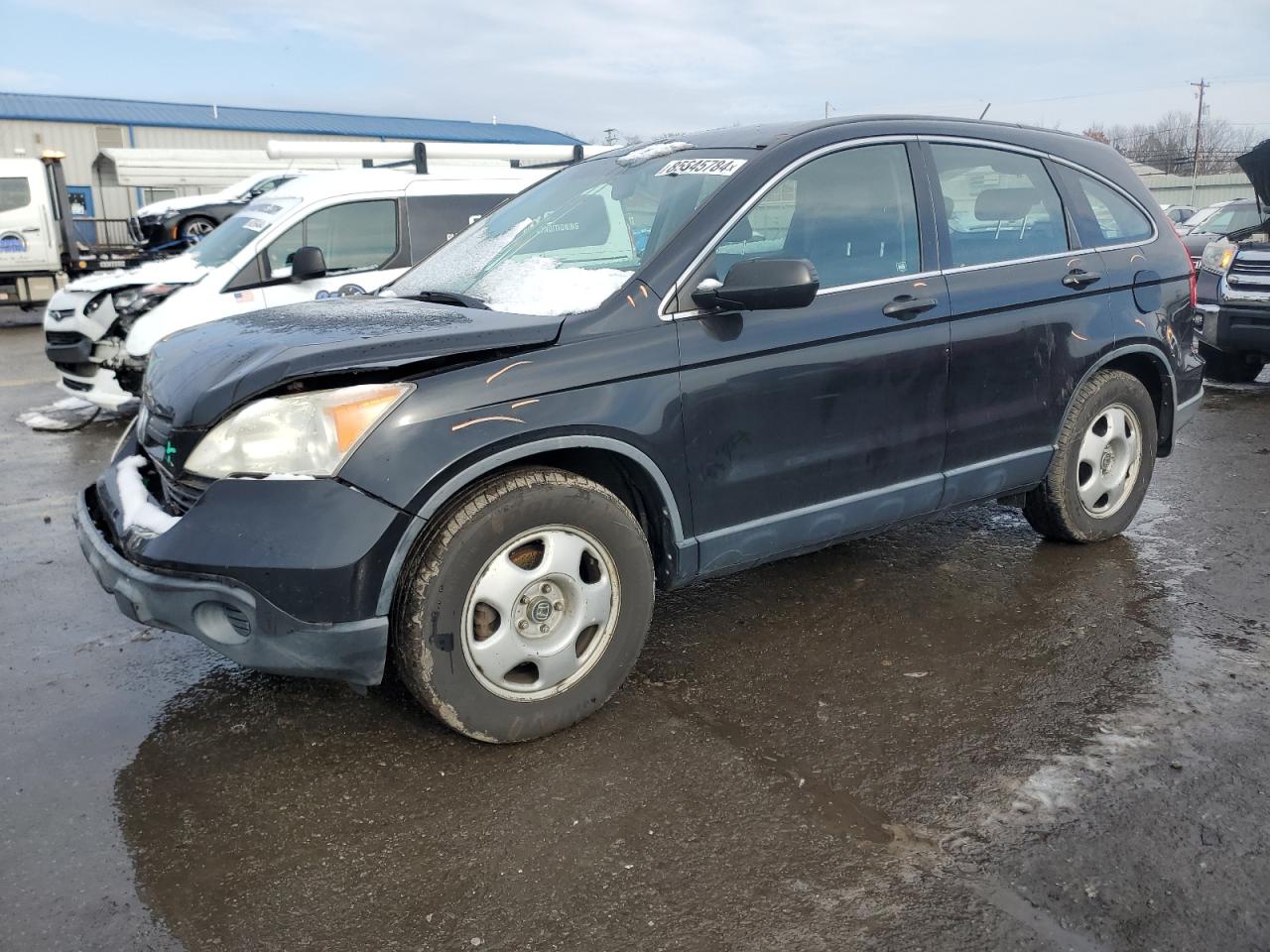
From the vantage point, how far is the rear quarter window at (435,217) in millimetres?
7840

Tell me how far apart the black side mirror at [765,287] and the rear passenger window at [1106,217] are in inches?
74.3

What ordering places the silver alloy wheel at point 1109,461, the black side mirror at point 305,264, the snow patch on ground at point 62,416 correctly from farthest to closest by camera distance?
the snow patch on ground at point 62,416
the black side mirror at point 305,264
the silver alloy wheel at point 1109,461

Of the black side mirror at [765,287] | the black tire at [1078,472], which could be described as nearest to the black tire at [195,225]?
the black tire at [1078,472]

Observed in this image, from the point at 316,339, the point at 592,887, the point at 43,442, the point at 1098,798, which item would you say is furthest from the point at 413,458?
the point at 43,442

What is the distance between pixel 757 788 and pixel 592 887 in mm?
603

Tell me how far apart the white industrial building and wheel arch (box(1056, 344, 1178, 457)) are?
76.2 feet

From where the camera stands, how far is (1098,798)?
2.76m

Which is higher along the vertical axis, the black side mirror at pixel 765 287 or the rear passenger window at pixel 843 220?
the rear passenger window at pixel 843 220

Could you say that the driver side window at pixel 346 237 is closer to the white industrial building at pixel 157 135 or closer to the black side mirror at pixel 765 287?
the black side mirror at pixel 765 287

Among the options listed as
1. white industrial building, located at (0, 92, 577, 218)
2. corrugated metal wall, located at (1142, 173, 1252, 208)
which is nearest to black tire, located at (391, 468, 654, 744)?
white industrial building, located at (0, 92, 577, 218)

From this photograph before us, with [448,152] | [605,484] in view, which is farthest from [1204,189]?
[605,484]

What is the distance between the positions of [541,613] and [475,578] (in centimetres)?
26

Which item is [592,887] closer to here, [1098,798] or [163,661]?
[1098,798]

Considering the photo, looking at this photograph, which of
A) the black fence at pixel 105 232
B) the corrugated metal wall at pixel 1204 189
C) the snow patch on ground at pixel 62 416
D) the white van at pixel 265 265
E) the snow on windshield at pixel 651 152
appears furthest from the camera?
the corrugated metal wall at pixel 1204 189
